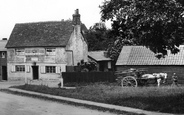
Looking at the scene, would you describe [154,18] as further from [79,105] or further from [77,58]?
[77,58]

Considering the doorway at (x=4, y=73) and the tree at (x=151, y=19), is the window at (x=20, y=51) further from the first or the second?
the tree at (x=151, y=19)

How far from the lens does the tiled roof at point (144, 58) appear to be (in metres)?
29.9

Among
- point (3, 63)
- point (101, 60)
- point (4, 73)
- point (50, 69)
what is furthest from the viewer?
point (4, 73)

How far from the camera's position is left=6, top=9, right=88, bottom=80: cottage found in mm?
40812

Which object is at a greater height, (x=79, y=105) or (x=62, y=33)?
(x=62, y=33)

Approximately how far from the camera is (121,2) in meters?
12.3

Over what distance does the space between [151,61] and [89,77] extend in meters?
7.45

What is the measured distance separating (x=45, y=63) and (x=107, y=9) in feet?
97.4

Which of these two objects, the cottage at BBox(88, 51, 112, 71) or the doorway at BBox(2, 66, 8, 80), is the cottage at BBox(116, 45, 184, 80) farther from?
the doorway at BBox(2, 66, 8, 80)

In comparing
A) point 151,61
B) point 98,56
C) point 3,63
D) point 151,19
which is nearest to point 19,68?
point 3,63

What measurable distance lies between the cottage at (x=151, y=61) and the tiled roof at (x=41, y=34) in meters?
10.8

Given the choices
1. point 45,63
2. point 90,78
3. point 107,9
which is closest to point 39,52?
point 45,63

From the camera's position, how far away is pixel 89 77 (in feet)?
111

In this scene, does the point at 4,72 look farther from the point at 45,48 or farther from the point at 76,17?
the point at 76,17
